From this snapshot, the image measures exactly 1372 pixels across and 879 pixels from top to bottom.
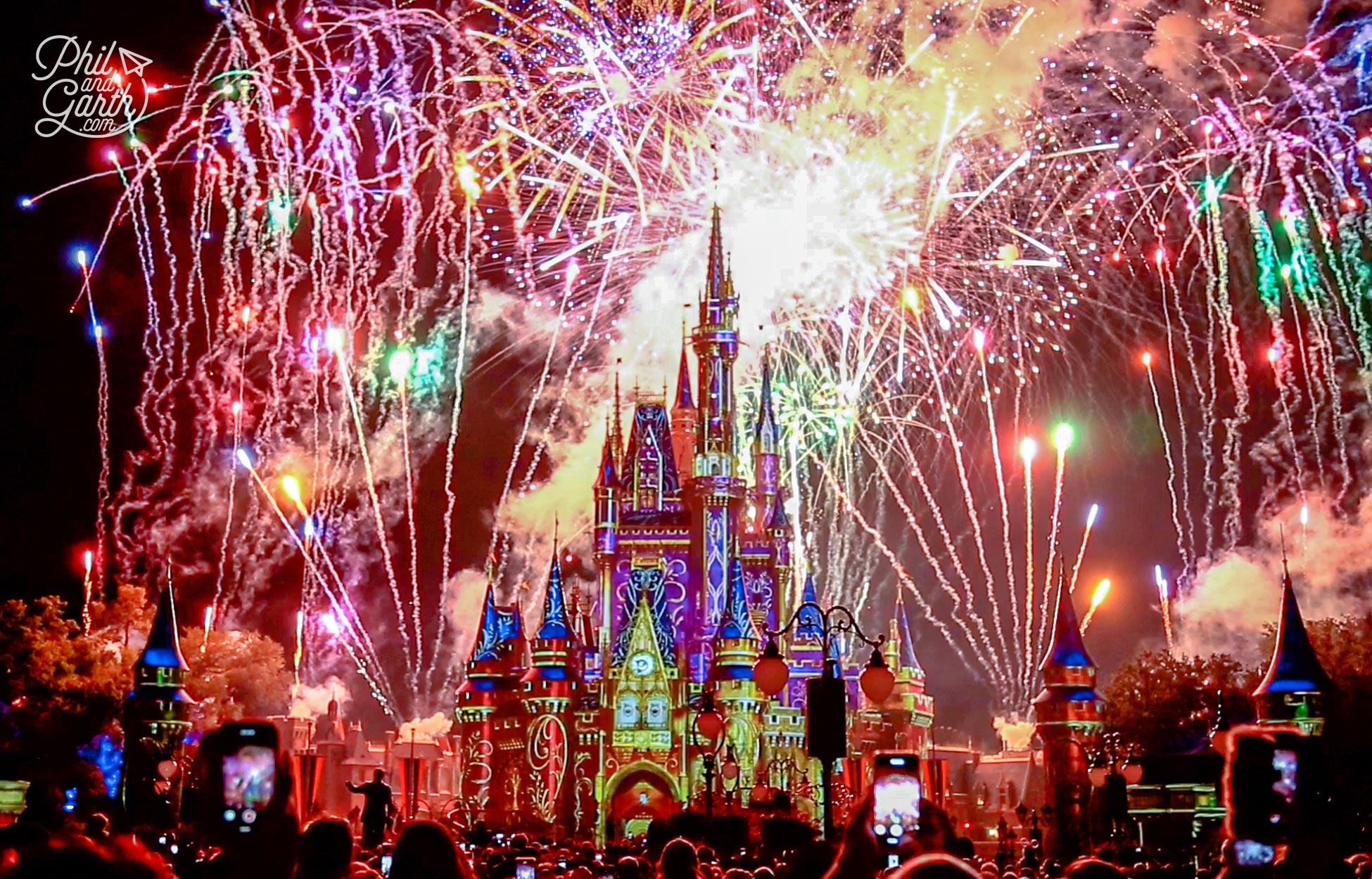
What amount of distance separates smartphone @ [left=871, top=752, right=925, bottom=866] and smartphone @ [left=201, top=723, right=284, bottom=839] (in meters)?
7.27

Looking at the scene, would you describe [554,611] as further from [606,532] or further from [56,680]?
[56,680]

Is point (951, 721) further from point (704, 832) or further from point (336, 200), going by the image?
point (704, 832)

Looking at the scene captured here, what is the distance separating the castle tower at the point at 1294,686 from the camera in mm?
Result: 45781

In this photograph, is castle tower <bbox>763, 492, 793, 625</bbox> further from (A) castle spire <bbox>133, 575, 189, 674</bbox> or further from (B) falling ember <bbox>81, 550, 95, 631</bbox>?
(B) falling ember <bbox>81, 550, 95, 631</bbox>

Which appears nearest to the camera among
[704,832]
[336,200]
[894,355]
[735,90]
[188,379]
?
[704,832]

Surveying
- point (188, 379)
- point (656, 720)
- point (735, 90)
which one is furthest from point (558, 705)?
point (735, 90)

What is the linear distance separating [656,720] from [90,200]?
3279 cm

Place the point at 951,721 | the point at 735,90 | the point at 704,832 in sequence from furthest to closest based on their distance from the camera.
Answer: the point at 951,721
the point at 735,90
the point at 704,832

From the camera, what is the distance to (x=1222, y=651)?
7769cm

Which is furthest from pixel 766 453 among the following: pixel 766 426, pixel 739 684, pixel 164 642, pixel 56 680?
pixel 56 680

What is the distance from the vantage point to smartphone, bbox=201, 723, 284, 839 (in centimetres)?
937

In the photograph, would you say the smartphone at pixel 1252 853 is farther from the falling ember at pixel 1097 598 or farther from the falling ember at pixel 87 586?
the falling ember at pixel 1097 598

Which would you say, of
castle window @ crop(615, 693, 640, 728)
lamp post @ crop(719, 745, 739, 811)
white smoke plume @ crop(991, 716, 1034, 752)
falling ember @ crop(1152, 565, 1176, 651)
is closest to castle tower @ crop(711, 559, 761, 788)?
lamp post @ crop(719, 745, 739, 811)

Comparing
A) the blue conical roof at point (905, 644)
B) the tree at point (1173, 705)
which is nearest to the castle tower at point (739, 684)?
the blue conical roof at point (905, 644)
